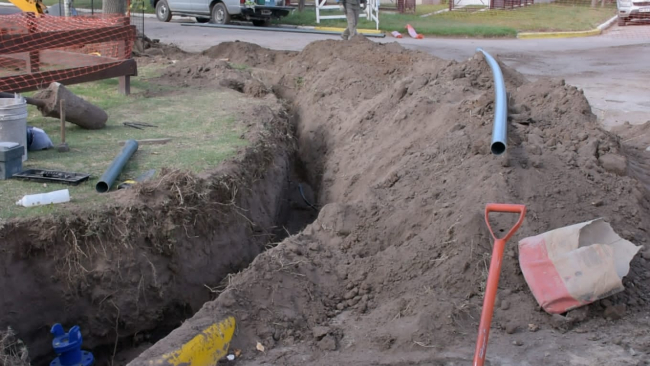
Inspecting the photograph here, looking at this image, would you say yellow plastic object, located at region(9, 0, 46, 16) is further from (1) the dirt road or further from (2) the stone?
(2) the stone

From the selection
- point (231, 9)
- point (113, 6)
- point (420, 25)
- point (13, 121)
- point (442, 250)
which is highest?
point (231, 9)

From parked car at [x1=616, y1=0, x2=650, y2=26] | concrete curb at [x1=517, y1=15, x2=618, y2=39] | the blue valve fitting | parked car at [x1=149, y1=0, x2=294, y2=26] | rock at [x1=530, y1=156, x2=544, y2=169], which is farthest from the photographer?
parked car at [x1=616, y1=0, x2=650, y2=26]

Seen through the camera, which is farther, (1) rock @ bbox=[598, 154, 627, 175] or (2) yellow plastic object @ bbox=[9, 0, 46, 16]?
(2) yellow plastic object @ bbox=[9, 0, 46, 16]

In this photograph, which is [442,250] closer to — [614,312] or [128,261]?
[614,312]

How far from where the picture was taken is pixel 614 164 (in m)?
6.13

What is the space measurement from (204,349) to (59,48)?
7019 millimetres

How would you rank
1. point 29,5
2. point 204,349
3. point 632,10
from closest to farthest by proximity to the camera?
point 204,349 → point 29,5 → point 632,10

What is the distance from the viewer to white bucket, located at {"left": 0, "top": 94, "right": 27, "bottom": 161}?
6.46 m

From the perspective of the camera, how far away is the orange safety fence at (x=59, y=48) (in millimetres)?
8352

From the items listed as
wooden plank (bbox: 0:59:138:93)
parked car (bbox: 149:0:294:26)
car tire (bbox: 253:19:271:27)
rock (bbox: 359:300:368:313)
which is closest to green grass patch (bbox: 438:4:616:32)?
car tire (bbox: 253:19:271:27)

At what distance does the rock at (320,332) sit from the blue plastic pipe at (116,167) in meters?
2.43

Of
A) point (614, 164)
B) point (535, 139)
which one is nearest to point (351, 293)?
point (535, 139)

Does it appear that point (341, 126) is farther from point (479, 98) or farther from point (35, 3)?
point (35, 3)

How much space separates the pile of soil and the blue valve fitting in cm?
114
